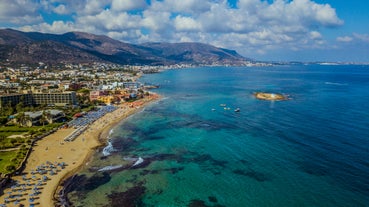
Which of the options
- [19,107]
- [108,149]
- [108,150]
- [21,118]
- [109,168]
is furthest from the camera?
[19,107]

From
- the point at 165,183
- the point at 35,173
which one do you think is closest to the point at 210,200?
the point at 165,183

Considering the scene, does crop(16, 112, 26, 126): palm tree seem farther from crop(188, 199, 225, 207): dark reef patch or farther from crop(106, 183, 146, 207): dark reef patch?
crop(188, 199, 225, 207): dark reef patch

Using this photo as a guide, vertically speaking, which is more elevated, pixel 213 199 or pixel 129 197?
pixel 213 199

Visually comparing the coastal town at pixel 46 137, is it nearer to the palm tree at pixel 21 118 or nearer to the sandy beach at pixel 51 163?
the sandy beach at pixel 51 163

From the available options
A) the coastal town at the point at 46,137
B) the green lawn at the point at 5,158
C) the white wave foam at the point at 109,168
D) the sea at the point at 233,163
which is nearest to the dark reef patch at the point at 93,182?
the sea at the point at 233,163

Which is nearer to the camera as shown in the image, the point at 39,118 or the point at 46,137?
the point at 46,137

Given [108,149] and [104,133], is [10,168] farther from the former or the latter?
[104,133]

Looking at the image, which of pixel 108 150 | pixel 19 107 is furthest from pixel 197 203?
pixel 19 107

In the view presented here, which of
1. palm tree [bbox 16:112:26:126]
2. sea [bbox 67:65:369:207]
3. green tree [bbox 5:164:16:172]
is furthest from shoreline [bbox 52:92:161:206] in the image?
palm tree [bbox 16:112:26:126]

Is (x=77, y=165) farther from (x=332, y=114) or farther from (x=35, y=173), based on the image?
(x=332, y=114)
